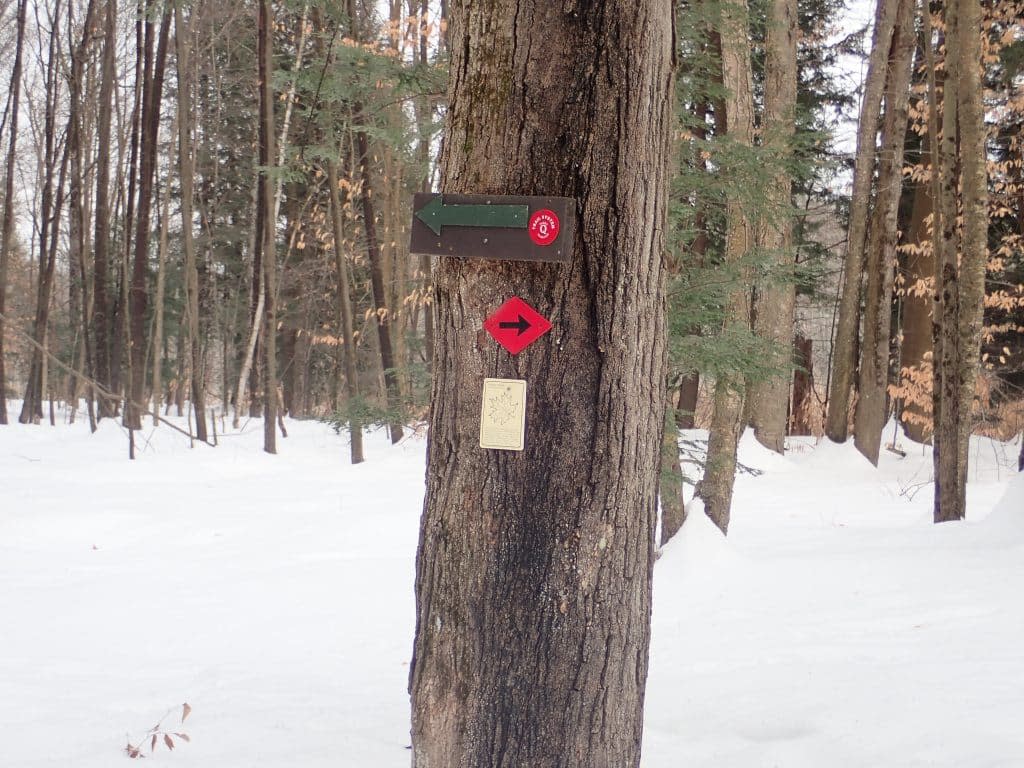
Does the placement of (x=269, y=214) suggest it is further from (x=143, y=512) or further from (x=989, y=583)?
(x=989, y=583)

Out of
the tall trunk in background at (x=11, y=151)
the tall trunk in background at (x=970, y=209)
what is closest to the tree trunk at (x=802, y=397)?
the tall trunk in background at (x=970, y=209)

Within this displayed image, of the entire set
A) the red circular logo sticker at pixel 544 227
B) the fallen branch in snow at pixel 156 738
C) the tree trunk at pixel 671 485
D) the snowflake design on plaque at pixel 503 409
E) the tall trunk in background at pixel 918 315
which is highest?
the tall trunk in background at pixel 918 315

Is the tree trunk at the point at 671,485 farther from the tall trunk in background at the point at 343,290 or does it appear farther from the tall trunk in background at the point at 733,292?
the tall trunk in background at the point at 343,290

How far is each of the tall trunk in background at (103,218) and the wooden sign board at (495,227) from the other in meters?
13.3

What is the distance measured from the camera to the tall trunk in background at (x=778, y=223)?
623 cm

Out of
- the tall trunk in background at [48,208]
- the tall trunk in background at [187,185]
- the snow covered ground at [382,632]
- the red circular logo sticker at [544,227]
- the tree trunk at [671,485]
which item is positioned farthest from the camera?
the tall trunk in background at [48,208]

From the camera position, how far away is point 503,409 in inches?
87.1

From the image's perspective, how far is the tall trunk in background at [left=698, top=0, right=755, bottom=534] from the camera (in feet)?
21.8

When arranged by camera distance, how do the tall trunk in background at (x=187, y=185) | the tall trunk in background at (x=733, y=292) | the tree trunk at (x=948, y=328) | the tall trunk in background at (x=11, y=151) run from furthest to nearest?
the tall trunk in background at (x=11, y=151), the tall trunk in background at (x=187, y=185), the tree trunk at (x=948, y=328), the tall trunk in background at (x=733, y=292)

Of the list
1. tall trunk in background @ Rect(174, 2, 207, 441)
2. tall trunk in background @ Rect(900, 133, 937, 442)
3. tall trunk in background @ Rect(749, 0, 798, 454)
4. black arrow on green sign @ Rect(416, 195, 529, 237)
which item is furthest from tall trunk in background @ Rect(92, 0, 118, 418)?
tall trunk in background @ Rect(900, 133, 937, 442)

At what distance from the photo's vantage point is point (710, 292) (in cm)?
596

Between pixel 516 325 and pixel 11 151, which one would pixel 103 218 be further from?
pixel 516 325

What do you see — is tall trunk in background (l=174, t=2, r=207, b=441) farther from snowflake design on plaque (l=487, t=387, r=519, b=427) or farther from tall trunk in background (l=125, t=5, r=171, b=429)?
snowflake design on plaque (l=487, t=387, r=519, b=427)

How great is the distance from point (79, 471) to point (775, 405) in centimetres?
1000
